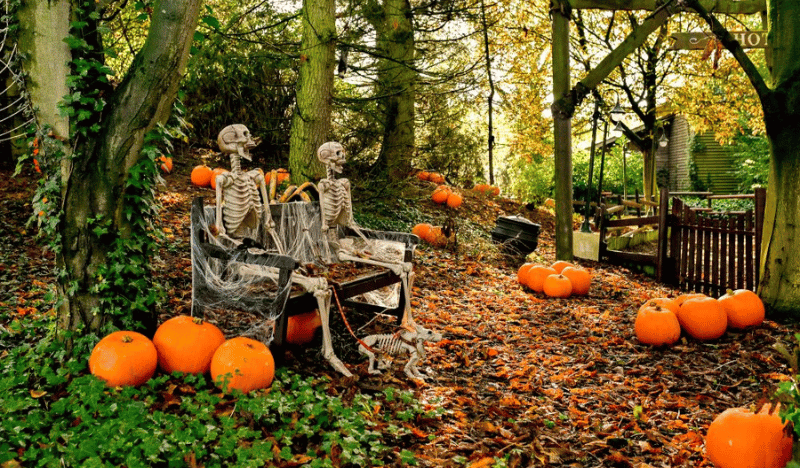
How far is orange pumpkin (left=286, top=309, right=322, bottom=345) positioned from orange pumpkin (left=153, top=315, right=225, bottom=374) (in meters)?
0.88

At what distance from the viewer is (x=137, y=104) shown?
14.0ft

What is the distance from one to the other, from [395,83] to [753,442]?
7.98 metres

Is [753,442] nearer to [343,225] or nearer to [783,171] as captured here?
[343,225]

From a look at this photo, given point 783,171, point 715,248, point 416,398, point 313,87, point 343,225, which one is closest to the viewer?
point 416,398

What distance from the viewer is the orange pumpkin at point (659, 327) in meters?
5.74

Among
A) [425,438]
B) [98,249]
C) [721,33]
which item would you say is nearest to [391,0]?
[721,33]

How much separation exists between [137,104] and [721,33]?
253 inches

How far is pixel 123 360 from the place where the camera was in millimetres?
3822

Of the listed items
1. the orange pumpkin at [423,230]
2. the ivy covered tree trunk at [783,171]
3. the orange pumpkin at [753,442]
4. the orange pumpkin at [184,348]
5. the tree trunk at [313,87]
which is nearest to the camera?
the orange pumpkin at [753,442]

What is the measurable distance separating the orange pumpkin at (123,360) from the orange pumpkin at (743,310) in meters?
5.50

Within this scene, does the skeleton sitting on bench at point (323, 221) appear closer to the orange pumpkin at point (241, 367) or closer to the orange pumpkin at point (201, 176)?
the orange pumpkin at point (241, 367)

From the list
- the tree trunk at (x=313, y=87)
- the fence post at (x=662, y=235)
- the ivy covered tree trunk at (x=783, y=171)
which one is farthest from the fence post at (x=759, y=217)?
the tree trunk at (x=313, y=87)

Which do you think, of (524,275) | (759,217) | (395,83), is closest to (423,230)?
(524,275)

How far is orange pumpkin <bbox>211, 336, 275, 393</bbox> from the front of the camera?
391 centimetres
